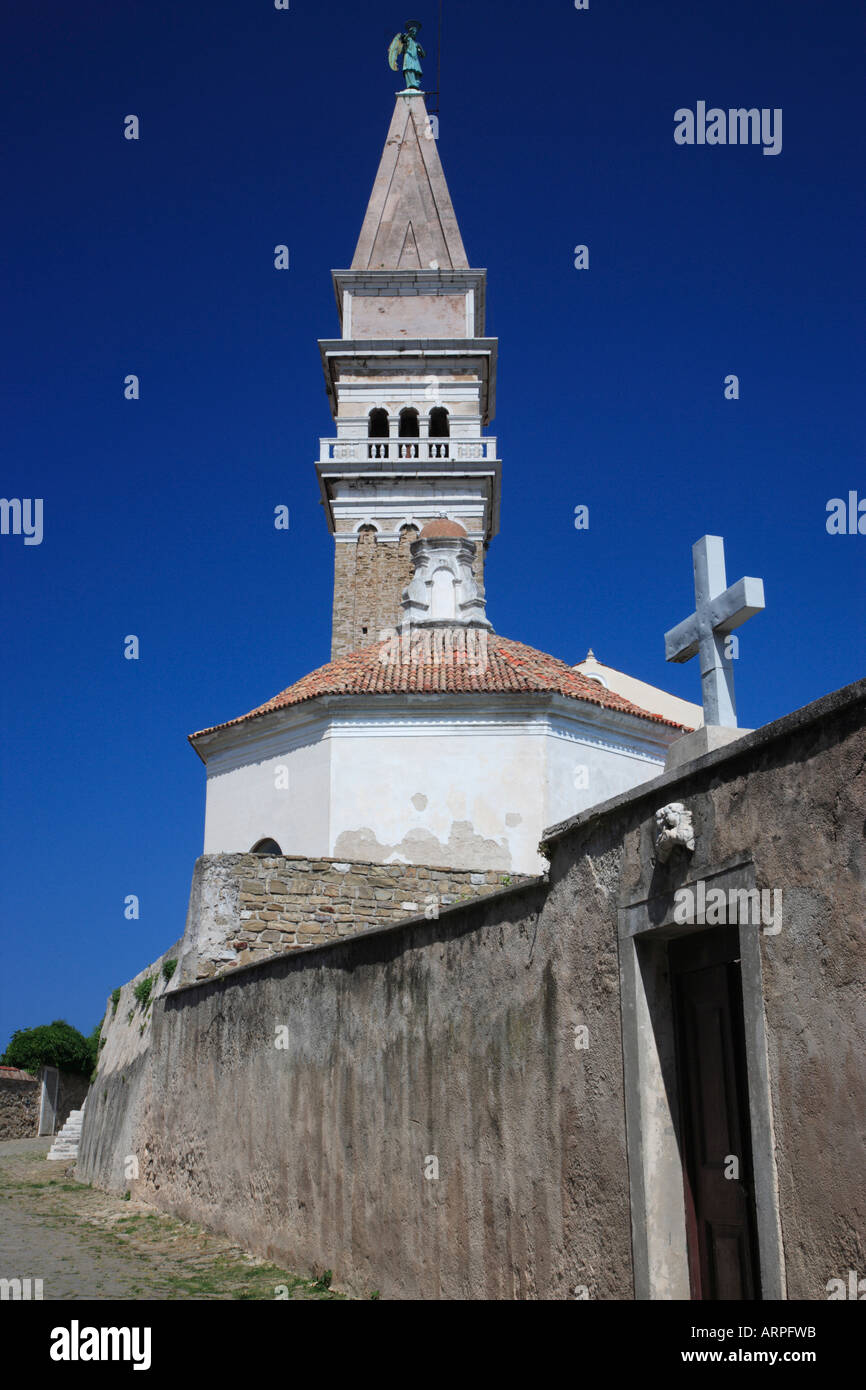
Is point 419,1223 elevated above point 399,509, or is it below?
below

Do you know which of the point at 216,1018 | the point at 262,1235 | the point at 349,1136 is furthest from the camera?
the point at 216,1018

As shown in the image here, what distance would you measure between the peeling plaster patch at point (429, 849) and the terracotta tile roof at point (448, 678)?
234 cm

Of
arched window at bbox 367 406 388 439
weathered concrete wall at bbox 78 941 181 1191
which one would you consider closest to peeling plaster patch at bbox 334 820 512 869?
weathered concrete wall at bbox 78 941 181 1191

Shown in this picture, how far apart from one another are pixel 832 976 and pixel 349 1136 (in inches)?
184

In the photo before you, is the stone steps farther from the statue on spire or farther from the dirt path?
the statue on spire

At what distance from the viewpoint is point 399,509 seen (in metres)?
33.5

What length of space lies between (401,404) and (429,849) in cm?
1967

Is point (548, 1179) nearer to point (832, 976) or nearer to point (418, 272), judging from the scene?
point (832, 976)

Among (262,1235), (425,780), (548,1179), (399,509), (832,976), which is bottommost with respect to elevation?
(262,1235)

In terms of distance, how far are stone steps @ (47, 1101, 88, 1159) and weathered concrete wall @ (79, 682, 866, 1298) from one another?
10.5 m

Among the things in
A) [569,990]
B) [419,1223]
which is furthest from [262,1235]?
[569,990]

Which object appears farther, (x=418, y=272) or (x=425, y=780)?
(x=418, y=272)

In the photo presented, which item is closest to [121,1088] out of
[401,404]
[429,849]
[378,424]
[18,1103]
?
[429,849]

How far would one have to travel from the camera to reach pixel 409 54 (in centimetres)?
4378
